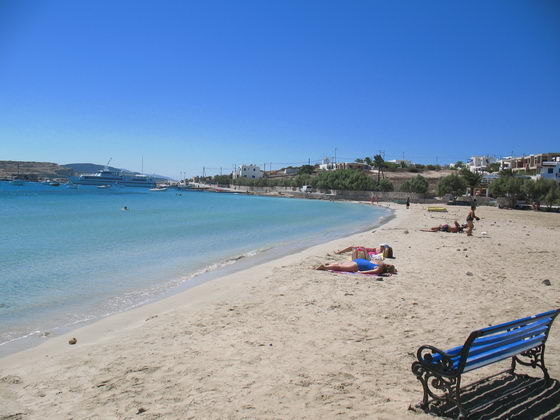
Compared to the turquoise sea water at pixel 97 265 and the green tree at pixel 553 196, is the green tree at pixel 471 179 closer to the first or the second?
the green tree at pixel 553 196

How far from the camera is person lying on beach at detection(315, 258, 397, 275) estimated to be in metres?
9.75

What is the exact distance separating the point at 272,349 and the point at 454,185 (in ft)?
240

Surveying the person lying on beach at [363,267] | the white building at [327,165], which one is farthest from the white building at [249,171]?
the person lying on beach at [363,267]

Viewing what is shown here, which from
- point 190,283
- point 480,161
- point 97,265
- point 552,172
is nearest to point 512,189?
point 552,172

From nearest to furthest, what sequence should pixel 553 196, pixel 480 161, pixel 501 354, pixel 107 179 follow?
pixel 501 354 → pixel 553 196 → pixel 480 161 → pixel 107 179

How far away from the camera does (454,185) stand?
7075cm

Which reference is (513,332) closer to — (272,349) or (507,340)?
(507,340)

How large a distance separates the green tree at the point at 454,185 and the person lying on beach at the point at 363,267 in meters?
67.1

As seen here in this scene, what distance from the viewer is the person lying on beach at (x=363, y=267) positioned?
9.75 meters

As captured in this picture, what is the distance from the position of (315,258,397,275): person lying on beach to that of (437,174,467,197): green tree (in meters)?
67.1

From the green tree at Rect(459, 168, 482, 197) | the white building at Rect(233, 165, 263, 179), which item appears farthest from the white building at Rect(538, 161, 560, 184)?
the white building at Rect(233, 165, 263, 179)

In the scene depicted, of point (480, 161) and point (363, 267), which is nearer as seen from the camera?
point (363, 267)

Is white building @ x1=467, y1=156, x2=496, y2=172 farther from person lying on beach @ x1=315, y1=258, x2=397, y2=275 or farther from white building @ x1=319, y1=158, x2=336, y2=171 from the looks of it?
person lying on beach @ x1=315, y1=258, x2=397, y2=275

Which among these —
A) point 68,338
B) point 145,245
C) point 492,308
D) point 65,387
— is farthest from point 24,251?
point 492,308
